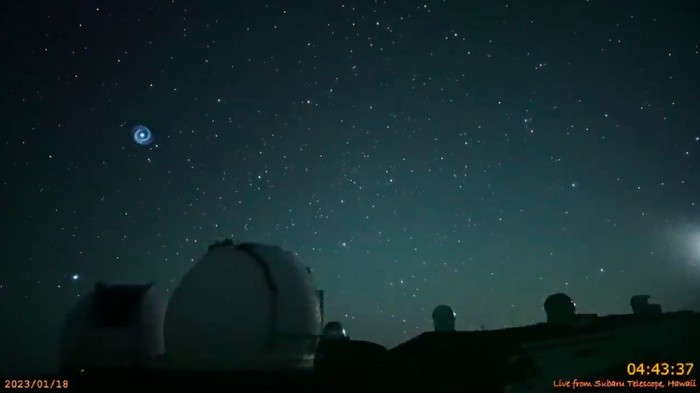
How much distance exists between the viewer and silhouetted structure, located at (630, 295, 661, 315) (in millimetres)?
24641

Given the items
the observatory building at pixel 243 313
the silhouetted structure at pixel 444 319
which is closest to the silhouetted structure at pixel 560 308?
the silhouetted structure at pixel 444 319

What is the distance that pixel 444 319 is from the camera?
2680 centimetres

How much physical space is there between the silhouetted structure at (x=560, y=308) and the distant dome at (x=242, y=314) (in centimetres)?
1221

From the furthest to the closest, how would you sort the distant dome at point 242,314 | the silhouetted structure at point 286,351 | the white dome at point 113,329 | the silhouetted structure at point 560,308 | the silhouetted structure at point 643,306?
the silhouetted structure at point 643,306
the silhouetted structure at point 560,308
the white dome at point 113,329
the distant dome at point 242,314
the silhouetted structure at point 286,351

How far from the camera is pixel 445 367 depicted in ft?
57.3

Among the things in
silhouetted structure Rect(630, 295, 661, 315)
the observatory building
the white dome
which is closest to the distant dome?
the observatory building

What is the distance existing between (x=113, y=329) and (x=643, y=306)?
80.6 feet

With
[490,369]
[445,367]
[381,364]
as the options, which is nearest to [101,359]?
[381,364]

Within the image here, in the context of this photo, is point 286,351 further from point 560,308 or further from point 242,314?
point 560,308

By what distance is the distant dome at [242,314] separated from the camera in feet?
52.3

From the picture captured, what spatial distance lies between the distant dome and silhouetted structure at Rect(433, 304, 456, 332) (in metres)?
11.1

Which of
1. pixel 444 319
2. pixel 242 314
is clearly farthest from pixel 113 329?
pixel 444 319

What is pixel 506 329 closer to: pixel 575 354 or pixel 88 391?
pixel 575 354

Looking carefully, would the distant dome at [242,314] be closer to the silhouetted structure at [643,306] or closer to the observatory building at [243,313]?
the observatory building at [243,313]
